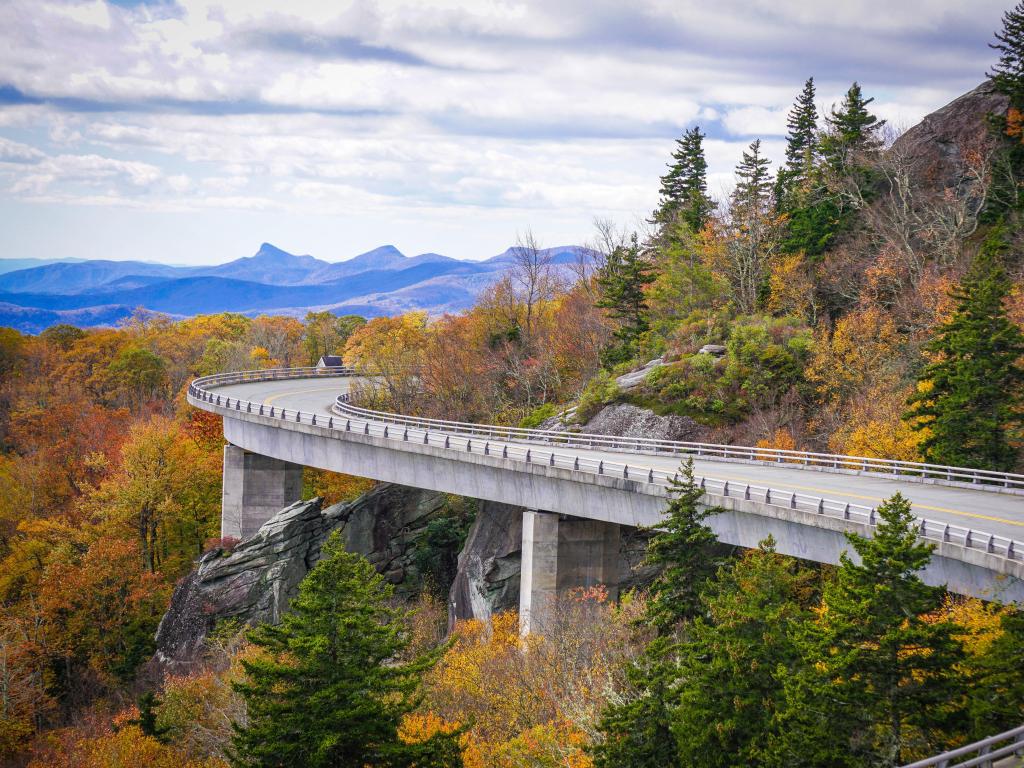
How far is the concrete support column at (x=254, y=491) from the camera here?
5644 cm

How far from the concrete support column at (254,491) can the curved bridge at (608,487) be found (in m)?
0.08

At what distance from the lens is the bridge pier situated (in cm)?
3705

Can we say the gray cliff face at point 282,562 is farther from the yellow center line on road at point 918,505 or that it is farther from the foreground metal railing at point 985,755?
the foreground metal railing at point 985,755

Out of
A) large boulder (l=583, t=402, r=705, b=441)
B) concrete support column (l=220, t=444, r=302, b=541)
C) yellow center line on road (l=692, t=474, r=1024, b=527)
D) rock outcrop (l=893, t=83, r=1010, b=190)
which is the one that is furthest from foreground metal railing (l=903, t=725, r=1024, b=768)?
rock outcrop (l=893, t=83, r=1010, b=190)

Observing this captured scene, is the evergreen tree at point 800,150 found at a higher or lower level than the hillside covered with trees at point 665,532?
higher

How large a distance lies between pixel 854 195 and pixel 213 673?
46.4m

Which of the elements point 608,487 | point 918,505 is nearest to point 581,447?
point 608,487

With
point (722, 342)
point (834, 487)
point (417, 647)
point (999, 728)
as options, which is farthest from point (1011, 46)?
point (999, 728)

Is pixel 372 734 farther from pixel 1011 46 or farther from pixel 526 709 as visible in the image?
pixel 1011 46

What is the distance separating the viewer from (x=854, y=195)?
198 feet

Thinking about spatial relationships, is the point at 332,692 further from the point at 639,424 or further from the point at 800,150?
the point at 800,150

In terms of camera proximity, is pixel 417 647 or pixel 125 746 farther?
pixel 417 647

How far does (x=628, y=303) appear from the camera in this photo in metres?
63.3

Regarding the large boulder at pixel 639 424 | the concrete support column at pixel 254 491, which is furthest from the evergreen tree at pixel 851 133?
the concrete support column at pixel 254 491
